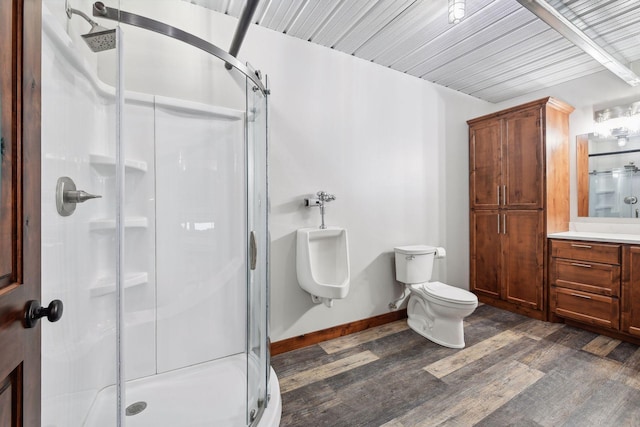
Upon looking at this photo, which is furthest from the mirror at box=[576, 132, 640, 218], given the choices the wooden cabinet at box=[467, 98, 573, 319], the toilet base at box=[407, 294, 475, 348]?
the toilet base at box=[407, 294, 475, 348]

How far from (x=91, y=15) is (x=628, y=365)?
3546 millimetres

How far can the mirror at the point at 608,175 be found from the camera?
101 inches

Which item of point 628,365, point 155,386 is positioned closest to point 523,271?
point 628,365

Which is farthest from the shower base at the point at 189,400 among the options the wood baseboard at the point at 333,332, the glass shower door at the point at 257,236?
the wood baseboard at the point at 333,332

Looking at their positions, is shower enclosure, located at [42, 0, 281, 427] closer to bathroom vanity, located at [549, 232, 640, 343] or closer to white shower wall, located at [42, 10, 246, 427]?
white shower wall, located at [42, 10, 246, 427]

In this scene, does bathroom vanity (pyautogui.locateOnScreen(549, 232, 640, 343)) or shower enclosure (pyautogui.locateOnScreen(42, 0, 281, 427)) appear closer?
shower enclosure (pyautogui.locateOnScreen(42, 0, 281, 427))

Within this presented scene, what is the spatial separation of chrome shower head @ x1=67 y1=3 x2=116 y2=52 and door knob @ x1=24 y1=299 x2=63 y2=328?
0.97 meters

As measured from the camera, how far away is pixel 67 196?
3.10ft

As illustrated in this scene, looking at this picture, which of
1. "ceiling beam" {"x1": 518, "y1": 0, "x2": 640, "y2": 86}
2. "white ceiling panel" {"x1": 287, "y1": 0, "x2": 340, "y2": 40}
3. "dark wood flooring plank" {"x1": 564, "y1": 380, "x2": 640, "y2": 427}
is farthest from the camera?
"white ceiling panel" {"x1": 287, "y1": 0, "x2": 340, "y2": 40}

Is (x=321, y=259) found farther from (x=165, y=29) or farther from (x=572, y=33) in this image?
(x=572, y=33)

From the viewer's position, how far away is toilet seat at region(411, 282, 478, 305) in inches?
84.3

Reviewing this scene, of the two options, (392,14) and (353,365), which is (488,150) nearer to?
(392,14)

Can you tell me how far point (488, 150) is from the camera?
3064mm

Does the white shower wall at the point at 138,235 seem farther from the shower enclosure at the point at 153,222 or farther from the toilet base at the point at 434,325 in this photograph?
the toilet base at the point at 434,325
